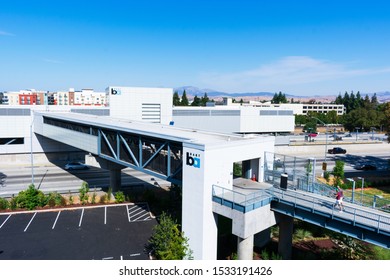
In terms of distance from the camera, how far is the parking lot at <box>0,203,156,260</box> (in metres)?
19.5

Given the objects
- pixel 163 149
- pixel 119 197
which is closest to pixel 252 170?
pixel 163 149

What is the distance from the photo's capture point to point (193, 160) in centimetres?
1764

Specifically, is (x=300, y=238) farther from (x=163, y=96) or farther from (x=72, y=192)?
(x=163, y=96)

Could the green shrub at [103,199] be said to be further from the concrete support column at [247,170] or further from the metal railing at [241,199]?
the metal railing at [241,199]

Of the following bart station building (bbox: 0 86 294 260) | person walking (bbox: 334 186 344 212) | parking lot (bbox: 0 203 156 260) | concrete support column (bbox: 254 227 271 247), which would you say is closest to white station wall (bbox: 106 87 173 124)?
bart station building (bbox: 0 86 294 260)

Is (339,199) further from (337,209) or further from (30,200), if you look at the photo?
(30,200)

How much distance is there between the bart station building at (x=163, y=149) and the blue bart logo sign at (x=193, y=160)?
2.3 inches

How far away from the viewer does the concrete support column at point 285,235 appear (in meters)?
19.7

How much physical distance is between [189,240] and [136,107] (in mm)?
35916

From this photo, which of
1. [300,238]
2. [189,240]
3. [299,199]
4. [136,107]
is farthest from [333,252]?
[136,107]

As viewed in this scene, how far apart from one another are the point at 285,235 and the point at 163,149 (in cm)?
979

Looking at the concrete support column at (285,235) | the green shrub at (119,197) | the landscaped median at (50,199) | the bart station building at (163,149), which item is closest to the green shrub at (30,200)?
the landscaped median at (50,199)

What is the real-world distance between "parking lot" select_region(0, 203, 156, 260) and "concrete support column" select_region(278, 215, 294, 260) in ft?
28.3

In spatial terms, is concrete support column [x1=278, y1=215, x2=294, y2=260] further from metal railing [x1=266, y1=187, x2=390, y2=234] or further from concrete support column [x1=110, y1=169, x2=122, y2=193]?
concrete support column [x1=110, y1=169, x2=122, y2=193]
